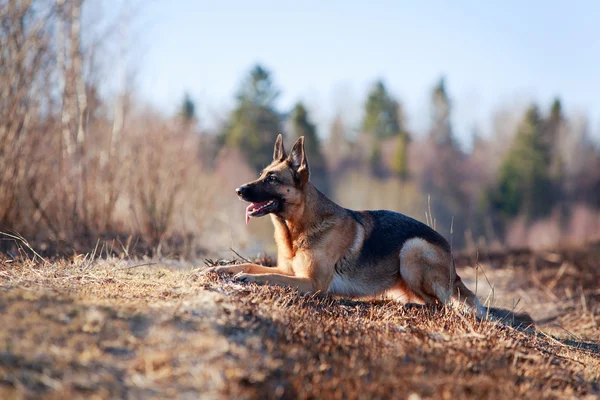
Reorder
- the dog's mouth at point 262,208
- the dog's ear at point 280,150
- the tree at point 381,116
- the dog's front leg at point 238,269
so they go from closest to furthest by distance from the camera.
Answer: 1. the dog's front leg at point 238,269
2. the dog's mouth at point 262,208
3. the dog's ear at point 280,150
4. the tree at point 381,116

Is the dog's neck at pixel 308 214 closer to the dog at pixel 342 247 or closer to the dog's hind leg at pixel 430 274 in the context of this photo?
the dog at pixel 342 247

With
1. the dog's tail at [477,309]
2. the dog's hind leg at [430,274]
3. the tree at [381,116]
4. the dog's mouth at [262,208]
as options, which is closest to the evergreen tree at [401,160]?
the tree at [381,116]

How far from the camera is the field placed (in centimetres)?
305

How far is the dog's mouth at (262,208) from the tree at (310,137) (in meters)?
34.9

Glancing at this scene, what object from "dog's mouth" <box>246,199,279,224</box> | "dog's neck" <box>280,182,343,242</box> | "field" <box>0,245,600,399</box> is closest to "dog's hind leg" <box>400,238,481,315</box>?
"field" <box>0,245,600,399</box>

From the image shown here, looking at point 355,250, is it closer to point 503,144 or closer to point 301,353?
point 301,353

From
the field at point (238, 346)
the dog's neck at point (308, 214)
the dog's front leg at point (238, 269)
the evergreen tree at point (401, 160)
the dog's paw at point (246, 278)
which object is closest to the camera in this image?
the field at point (238, 346)

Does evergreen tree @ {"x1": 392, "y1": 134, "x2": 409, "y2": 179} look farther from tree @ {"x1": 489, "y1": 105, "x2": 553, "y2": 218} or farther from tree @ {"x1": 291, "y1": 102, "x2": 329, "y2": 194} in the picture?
tree @ {"x1": 489, "y1": 105, "x2": 553, "y2": 218}

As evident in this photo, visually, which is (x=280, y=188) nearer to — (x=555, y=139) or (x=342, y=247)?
(x=342, y=247)

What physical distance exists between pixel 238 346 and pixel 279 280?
2124 mm

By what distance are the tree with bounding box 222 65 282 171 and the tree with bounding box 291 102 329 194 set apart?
1641 mm

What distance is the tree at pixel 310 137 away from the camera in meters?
41.8

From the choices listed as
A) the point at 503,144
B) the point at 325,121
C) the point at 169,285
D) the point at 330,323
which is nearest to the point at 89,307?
the point at 169,285

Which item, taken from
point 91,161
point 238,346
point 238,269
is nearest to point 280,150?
point 238,269
